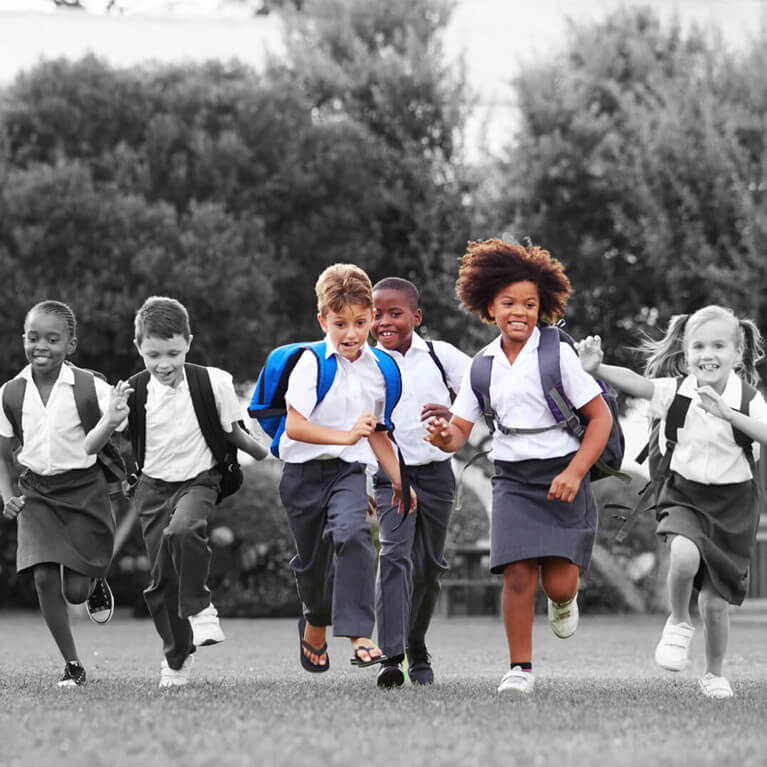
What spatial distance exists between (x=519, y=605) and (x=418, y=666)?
109 centimetres

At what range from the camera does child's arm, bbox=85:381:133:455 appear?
6.51m

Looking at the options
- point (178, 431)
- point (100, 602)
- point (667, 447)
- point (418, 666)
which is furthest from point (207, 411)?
point (667, 447)

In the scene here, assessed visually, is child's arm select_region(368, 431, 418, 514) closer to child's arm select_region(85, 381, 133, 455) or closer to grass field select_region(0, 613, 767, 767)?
grass field select_region(0, 613, 767, 767)

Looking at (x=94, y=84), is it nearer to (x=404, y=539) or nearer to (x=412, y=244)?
(x=412, y=244)

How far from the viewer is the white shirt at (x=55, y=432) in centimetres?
699

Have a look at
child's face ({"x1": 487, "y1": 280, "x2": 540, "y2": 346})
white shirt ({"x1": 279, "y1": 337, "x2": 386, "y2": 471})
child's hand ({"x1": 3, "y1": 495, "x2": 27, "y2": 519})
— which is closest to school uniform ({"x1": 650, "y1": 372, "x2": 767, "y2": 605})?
child's face ({"x1": 487, "y1": 280, "x2": 540, "y2": 346})

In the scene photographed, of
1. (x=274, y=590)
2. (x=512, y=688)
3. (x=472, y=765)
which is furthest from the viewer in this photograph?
(x=274, y=590)

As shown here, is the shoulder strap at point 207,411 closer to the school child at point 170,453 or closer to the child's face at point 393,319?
the school child at point 170,453

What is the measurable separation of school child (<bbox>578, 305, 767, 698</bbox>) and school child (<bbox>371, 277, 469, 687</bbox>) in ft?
3.59

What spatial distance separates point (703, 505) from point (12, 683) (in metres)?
3.39

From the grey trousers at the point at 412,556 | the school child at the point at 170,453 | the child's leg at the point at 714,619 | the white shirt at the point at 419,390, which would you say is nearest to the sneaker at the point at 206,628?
the school child at the point at 170,453

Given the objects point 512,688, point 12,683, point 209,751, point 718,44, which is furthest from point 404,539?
point 718,44

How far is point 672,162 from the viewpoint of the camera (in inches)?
625

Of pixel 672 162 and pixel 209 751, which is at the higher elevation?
pixel 672 162
